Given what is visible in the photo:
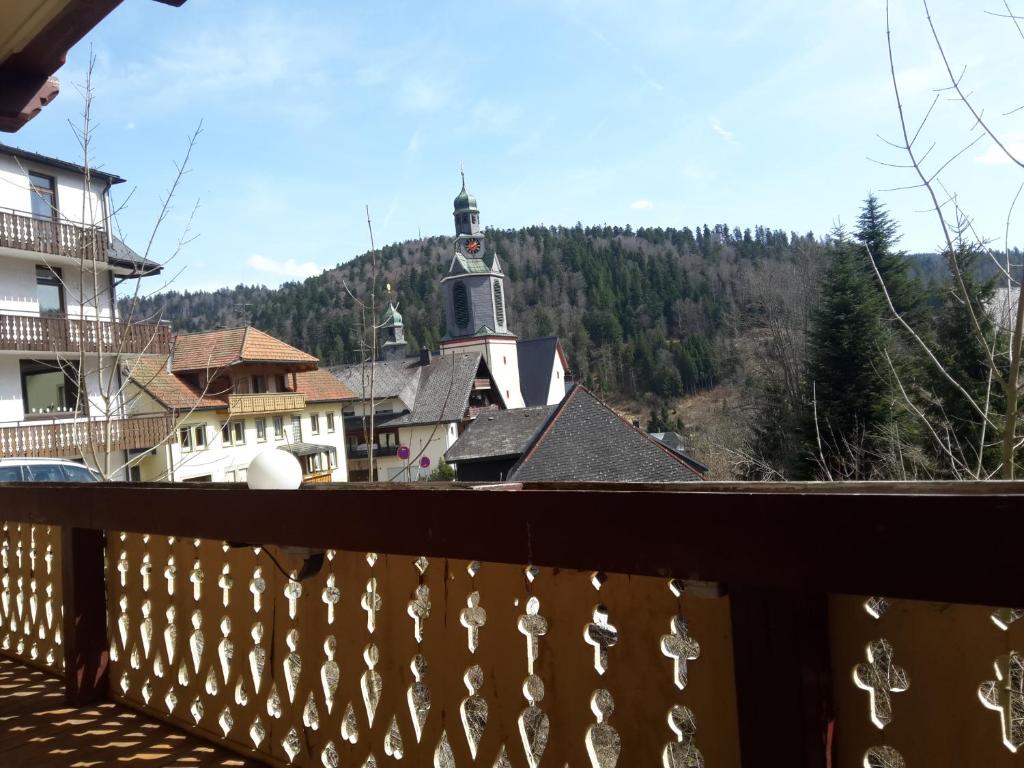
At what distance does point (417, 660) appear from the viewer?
189 centimetres

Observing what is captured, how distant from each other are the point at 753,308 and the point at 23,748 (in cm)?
3141

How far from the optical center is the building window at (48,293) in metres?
18.7

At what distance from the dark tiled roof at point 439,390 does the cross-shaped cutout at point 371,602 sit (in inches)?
1481

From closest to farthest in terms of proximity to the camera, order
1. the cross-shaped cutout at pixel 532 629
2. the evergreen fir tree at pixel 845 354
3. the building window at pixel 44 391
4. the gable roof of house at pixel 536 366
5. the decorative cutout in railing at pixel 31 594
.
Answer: the cross-shaped cutout at pixel 532 629 → the decorative cutout in railing at pixel 31 594 → the evergreen fir tree at pixel 845 354 → the building window at pixel 44 391 → the gable roof of house at pixel 536 366

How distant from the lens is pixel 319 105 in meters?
6.34

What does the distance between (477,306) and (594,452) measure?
3755 cm

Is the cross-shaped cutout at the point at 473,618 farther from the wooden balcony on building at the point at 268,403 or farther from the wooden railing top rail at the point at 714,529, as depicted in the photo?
the wooden balcony on building at the point at 268,403

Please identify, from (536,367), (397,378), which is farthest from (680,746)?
(536,367)

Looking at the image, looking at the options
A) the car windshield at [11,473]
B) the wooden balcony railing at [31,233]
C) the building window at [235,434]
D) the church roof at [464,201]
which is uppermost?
the church roof at [464,201]

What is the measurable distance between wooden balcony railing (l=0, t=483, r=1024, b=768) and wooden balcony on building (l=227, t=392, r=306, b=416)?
25387 mm

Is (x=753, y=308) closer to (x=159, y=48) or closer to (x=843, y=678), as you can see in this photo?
(x=159, y=48)

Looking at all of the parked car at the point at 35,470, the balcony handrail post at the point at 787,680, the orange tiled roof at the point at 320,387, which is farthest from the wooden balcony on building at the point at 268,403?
the balcony handrail post at the point at 787,680

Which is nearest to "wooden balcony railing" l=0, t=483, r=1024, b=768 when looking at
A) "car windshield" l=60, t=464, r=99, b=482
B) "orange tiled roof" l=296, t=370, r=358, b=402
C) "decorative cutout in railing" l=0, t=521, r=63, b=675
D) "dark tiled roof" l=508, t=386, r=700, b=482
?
"decorative cutout in railing" l=0, t=521, r=63, b=675

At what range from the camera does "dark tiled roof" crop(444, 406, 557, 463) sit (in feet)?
80.5
